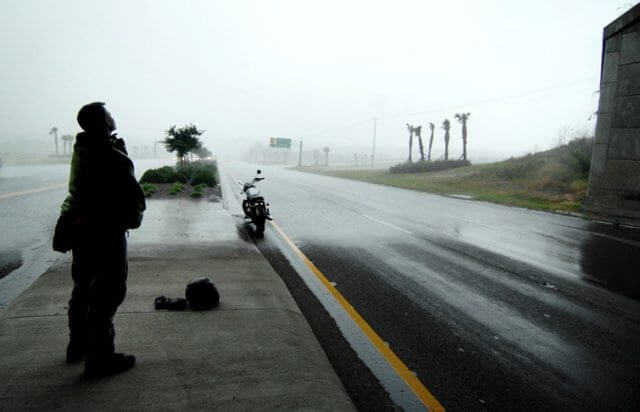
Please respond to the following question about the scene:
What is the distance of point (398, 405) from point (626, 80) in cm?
1556

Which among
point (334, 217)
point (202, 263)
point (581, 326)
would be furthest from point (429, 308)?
point (334, 217)

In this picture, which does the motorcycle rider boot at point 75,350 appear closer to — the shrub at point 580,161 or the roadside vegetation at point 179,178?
the roadside vegetation at point 179,178

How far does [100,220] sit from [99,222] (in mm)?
16

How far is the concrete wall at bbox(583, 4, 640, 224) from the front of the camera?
43.4 feet

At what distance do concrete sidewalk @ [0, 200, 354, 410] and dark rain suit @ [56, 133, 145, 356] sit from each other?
0.41 metres

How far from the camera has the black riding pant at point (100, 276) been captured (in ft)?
9.72

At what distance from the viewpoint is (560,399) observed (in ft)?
10.1

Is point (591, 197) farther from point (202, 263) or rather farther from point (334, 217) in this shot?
point (202, 263)

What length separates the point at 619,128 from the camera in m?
13.7

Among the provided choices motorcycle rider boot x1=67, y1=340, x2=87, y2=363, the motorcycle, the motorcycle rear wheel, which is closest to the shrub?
the motorcycle

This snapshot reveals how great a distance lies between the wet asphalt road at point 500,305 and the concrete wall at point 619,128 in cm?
340

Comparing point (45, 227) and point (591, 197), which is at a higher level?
point (591, 197)

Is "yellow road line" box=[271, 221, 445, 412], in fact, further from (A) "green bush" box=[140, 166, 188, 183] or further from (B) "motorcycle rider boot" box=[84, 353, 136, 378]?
(A) "green bush" box=[140, 166, 188, 183]

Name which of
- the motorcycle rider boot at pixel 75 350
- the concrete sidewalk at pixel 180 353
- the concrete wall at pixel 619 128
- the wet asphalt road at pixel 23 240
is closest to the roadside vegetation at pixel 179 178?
the wet asphalt road at pixel 23 240
